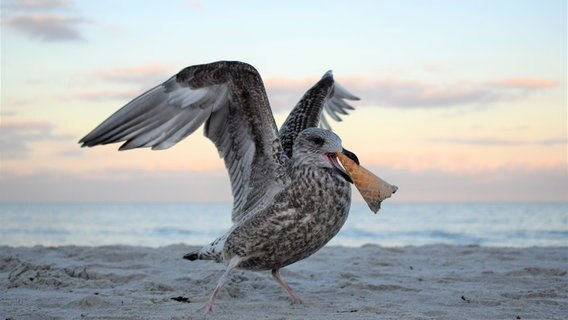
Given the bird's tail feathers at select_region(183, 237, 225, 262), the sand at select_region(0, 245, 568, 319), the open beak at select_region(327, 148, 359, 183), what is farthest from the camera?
the bird's tail feathers at select_region(183, 237, 225, 262)

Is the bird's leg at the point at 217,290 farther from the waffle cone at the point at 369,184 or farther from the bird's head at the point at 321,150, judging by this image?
the waffle cone at the point at 369,184

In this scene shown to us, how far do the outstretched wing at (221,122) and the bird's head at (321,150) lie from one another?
10.6 inches

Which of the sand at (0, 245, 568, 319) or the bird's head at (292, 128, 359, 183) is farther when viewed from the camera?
the bird's head at (292, 128, 359, 183)

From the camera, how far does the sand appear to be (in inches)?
211

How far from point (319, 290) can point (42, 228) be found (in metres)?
28.5

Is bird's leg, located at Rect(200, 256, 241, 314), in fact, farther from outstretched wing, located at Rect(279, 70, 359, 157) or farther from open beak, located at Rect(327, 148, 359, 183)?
outstretched wing, located at Rect(279, 70, 359, 157)

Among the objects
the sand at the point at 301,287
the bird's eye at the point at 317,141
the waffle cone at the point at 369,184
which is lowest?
the sand at the point at 301,287

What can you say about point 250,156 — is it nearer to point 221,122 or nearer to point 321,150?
point 221,122

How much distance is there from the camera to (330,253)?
10320mm

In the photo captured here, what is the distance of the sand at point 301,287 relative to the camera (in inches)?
211

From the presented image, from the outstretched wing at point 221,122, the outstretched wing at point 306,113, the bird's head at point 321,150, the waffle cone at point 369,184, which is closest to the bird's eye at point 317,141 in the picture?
the bird's head at point 321,150

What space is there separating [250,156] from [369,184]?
110 centimetres

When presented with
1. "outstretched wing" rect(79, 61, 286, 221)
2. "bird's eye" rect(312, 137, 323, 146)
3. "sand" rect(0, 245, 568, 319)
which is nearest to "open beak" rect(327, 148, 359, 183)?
"bird's eye" rect(312, 137, 323, 146)

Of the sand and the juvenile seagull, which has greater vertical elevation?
the juvenile seagull
